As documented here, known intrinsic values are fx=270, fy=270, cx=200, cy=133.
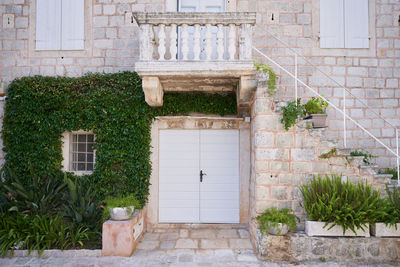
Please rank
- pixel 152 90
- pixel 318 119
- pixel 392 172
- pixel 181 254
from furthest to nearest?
pixel 392 172 → pixel 152 90 → pixel 318 119 → pixel 181 254

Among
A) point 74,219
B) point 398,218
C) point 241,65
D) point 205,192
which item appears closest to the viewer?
point 398,218

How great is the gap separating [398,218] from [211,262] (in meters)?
3.04

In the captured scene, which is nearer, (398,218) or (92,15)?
(398,218)

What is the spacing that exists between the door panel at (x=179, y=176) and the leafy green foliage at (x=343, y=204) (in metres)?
2.62

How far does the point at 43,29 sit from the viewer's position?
6312 millimetres

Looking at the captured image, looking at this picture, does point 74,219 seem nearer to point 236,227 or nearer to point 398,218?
point 236,227

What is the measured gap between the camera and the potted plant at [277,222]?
4.35 m

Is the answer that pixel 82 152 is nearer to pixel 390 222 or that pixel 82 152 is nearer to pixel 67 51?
pixel 67 51

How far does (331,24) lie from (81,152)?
644cm

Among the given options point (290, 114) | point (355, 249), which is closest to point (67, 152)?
point (290, 114)

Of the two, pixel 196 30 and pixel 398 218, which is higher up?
pixel 196 30

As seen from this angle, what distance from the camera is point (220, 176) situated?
6242 mm

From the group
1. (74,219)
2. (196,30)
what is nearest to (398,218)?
(196,30)

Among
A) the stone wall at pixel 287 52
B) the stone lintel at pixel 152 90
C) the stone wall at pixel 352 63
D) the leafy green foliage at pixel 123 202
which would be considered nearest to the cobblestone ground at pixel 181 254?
the leafy green foliage at pixel 123 202
